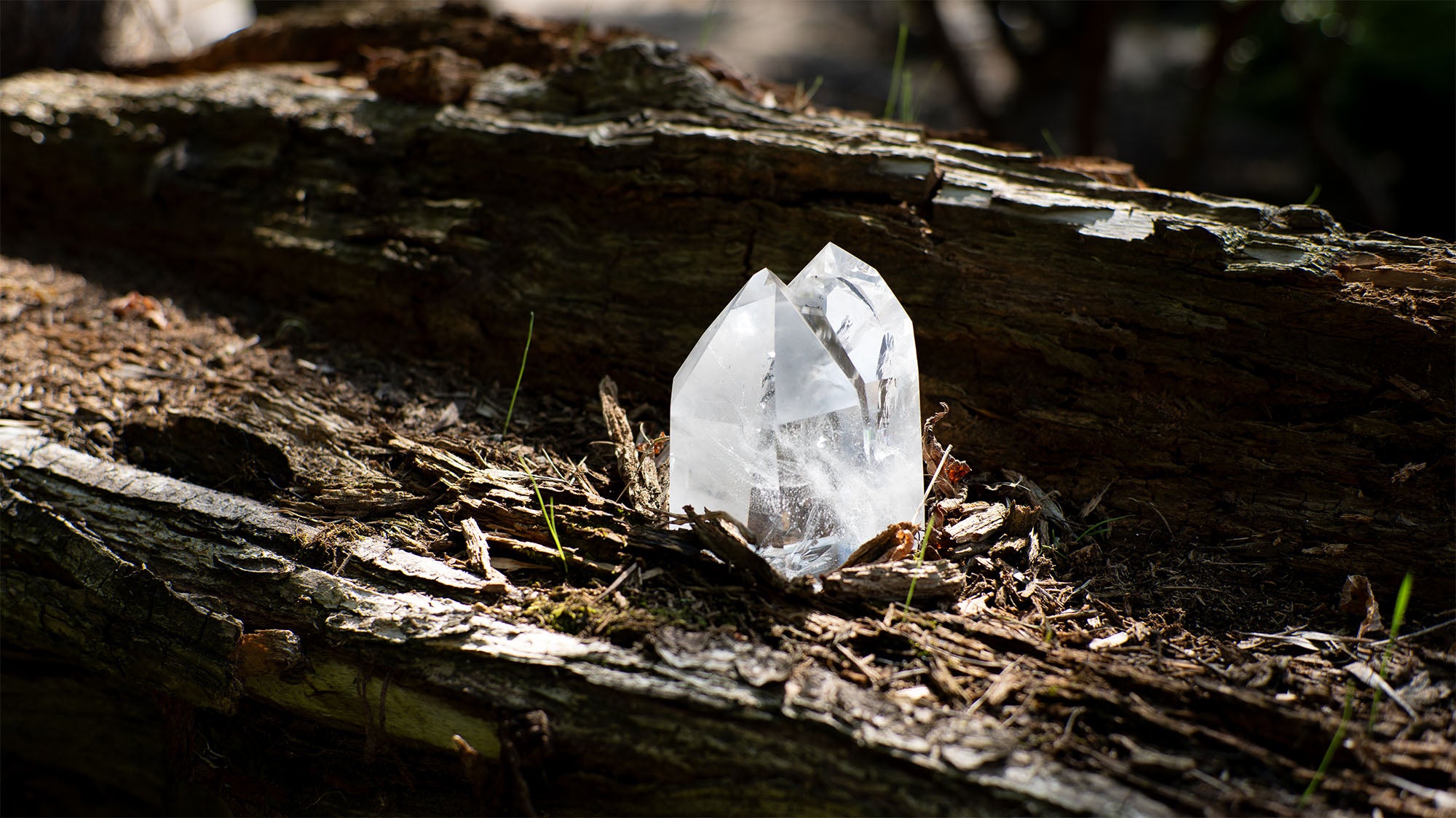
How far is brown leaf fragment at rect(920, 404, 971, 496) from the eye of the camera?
2100mm

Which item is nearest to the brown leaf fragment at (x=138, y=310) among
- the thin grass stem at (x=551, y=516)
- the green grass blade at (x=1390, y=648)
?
the thin grass stem at (x=551, y=516)

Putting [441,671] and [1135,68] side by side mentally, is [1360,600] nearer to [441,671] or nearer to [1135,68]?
[441,671]

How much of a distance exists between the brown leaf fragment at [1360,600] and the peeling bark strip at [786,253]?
0.28 feet

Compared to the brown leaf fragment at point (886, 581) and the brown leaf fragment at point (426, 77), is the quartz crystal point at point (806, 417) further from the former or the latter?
the brown leaf fragment at point (426, 77)

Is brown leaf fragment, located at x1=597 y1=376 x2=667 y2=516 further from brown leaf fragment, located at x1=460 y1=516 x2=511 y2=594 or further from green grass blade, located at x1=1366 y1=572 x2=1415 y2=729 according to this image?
green grass blade, located at x1=1366 y1=572 x2=1415 y2=729

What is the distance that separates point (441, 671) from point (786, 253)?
144cm

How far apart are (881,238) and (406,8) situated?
2.49m

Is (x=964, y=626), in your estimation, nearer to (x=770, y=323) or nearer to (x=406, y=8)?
(x=770, y=323)

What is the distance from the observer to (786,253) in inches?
96.2

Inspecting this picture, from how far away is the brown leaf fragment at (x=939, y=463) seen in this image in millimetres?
2100

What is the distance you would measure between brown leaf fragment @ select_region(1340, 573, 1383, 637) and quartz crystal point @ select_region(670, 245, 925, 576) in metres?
0.89

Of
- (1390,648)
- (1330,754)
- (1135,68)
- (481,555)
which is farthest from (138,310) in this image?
(1135,68)

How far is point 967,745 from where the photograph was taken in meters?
1.46

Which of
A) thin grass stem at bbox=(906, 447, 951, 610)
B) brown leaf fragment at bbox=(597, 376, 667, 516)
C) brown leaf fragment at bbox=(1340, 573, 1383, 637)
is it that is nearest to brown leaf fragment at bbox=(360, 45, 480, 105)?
brown leaf fragment at bbox=(597, 376, 667, 516)
